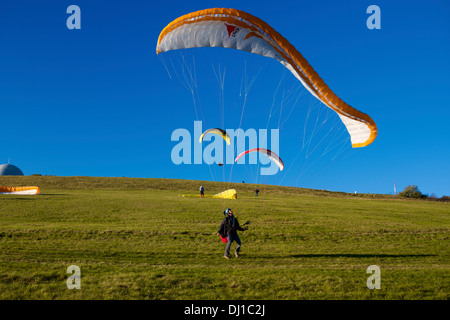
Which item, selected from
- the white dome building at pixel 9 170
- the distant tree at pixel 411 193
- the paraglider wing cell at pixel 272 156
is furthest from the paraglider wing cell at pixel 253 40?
the white dome building at pixel 9 170

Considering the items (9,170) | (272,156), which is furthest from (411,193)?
(9,170)

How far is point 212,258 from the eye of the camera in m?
13.1

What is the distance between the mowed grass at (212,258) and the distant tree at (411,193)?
51.6 metres

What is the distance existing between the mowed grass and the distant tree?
5162cm

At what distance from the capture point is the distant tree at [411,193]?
68.1m

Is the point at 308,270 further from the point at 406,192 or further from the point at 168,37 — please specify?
Answer: the point at 406,192

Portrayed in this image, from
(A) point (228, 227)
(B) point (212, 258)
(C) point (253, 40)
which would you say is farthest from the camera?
(C) point (253, 40)

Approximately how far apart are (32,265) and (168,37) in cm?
1156

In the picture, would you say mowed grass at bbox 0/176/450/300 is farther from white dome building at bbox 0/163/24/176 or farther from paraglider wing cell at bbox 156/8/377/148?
white dome building at bbox 0/163/24/176

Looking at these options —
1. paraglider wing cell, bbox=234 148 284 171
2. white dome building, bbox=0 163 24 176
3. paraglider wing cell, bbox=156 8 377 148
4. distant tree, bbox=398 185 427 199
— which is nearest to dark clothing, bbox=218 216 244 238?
paraglider wing cell, bbox=156 8 377 148

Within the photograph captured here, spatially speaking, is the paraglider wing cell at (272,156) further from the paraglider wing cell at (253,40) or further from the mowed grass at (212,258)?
the paraglider wing cell at (253,40)

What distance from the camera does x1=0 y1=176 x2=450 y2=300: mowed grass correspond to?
8.52 meters

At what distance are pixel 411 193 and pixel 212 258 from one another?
70654 mm

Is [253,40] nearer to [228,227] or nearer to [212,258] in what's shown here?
[228,227]
